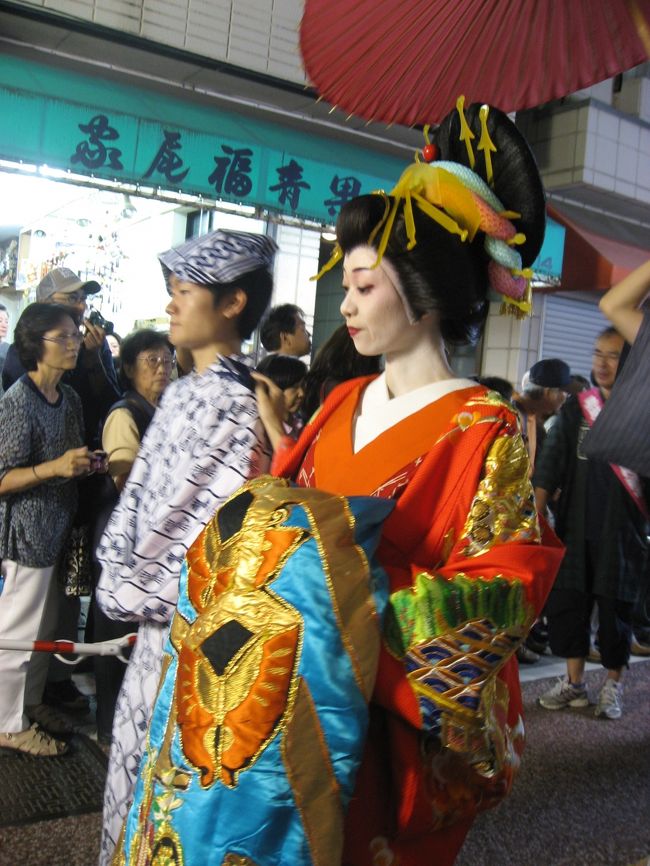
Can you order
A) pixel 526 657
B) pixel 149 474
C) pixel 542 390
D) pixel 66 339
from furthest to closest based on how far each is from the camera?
pixel 542 390 → pixel 526 657 → pixel 66 339 → pixel 149 474

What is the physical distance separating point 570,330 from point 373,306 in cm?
895

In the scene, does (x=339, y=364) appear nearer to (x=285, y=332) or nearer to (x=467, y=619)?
(x=467, y=619)

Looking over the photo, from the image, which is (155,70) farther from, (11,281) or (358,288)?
(358,288)

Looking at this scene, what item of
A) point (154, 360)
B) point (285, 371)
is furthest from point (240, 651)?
point (154, 360)

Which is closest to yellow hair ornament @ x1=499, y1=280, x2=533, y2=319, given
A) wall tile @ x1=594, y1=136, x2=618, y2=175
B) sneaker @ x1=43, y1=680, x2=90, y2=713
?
sneaker @ x1=43, y1=680, x2=90, y2=713

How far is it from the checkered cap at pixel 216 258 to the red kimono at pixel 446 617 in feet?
2.68

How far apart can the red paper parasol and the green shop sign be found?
11.9 ft

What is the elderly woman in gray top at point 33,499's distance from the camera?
10.7 ft

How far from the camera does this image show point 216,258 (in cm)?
206

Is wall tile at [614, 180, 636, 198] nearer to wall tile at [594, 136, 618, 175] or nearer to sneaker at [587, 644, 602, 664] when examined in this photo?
wall tile at [594, 136, 618, 175]

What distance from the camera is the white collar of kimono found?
1489 millimetres

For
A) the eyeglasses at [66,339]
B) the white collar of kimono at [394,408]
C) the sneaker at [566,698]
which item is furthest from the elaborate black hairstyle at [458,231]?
the sneaker at [566,698]

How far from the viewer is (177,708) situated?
46.6 inches

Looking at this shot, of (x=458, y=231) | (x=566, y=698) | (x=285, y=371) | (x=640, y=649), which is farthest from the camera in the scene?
(x=640, y=649)
